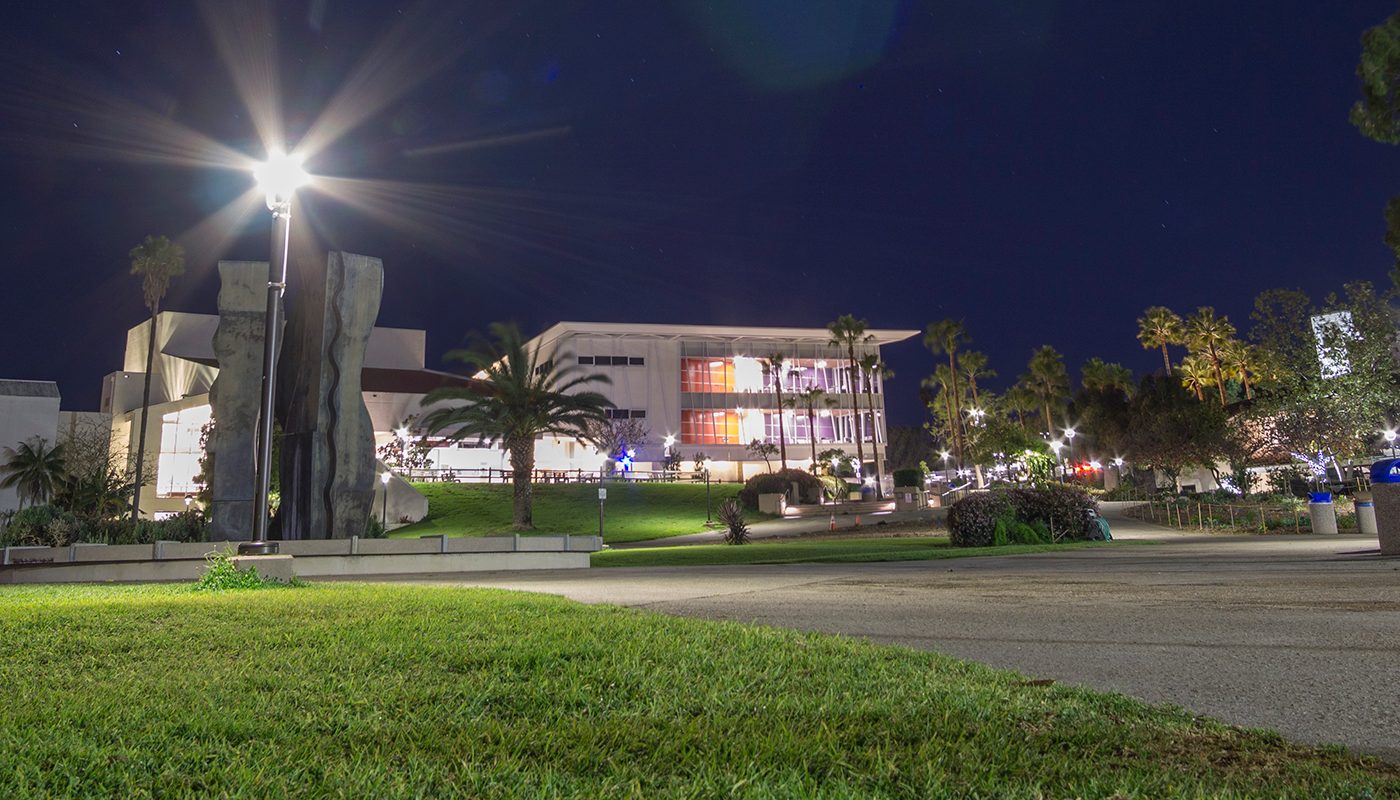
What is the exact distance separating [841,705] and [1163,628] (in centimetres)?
410

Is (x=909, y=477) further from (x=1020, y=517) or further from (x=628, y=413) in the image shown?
(x=1020, y=517)

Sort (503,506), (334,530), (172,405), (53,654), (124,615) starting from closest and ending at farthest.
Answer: (53,654) < (124,615) < (334,530) < (503,506) < (172,405)

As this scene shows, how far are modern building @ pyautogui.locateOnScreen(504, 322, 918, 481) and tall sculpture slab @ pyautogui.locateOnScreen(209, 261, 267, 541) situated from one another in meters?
65.2

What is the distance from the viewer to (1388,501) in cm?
1355

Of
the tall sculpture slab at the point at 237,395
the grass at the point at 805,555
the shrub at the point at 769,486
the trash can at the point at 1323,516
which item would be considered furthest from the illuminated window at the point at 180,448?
the trash can at the point at 1323,516

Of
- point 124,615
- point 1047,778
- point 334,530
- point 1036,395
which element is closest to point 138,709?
point 1047,778

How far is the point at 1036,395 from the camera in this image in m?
79.6

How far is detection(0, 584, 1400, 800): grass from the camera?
Answer: 263 centimetres

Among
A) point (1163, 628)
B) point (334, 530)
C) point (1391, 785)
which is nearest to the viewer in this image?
point (1391, 785)

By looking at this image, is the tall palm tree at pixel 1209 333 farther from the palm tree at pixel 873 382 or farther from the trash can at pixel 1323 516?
the trash can at pixel 1323 516

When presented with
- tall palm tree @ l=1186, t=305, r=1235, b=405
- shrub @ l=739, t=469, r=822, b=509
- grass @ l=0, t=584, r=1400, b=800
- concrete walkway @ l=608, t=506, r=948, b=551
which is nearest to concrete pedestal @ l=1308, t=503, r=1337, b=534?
concrete walkway @ l=608, t=506, r=948, b=551

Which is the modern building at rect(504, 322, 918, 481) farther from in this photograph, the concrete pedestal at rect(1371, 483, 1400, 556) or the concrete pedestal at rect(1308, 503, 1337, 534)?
the concrete pedestal at rect(1371, 483, 1400, 556)

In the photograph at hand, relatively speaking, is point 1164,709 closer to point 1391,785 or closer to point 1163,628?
point 1391,785

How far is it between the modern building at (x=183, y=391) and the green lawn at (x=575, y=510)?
9815mm
